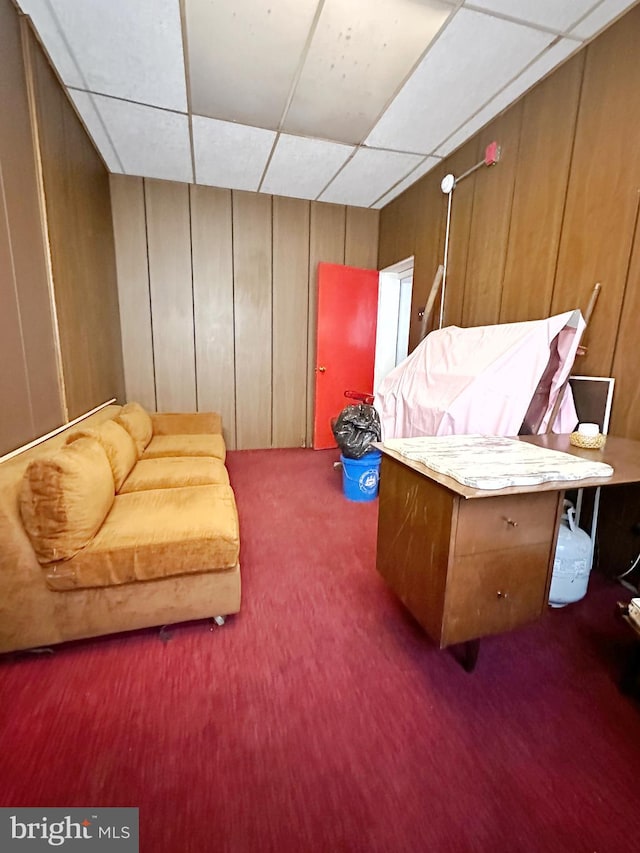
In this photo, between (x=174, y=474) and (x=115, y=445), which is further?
(x=174, y=474)

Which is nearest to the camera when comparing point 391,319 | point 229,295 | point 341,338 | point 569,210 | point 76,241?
point 569,210

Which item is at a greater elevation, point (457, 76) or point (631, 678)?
point (457, 76)

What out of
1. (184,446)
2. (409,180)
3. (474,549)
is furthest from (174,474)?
(409,180)

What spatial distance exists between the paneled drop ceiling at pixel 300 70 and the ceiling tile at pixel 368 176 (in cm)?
3

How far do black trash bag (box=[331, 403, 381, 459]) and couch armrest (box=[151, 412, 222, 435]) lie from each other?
125cm

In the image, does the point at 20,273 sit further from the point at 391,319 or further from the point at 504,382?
the point at 391,319

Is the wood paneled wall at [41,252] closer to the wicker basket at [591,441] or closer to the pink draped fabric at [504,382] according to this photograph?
the pink draped fabric at [504,382]

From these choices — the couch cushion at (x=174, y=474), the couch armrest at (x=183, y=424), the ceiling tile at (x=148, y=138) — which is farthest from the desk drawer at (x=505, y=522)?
the ceiling tile at (x=148, y=138)

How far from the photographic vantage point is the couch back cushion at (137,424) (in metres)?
2.47

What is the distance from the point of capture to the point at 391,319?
419 cm

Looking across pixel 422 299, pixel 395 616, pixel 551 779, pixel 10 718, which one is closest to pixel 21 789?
pixel 10 718

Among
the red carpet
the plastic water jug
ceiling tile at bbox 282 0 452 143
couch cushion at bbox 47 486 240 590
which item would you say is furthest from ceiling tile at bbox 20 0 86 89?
the plastic water jug

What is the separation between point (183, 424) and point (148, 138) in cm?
228

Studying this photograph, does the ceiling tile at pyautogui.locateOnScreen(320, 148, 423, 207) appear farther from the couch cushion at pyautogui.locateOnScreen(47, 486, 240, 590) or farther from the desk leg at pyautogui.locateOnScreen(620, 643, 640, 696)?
the desk leg at pyautogui.locateOnScreen(620, 643, 640, 696)
